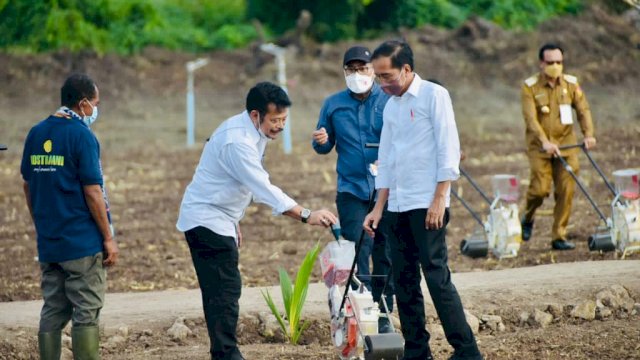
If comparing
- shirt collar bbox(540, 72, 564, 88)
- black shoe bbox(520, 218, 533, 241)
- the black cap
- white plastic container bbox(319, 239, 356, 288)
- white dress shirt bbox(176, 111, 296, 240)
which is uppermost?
the black cap

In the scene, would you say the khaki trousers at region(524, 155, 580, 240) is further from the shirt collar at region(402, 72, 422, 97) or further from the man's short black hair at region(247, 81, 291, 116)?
the man's short black hair at region(247, 81, 291, 116)

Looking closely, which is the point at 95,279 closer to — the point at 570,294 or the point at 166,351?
the point at 166,351

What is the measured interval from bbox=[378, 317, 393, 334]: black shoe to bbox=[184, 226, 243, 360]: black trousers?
950mm

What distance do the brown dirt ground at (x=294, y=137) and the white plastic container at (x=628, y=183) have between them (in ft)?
2.31

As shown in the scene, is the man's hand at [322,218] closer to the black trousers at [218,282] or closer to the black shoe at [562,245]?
the black trousers at [218,282]

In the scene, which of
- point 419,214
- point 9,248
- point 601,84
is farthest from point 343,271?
point 601,84

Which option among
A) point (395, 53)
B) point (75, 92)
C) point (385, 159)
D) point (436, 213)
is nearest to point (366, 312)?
point (436, 213)

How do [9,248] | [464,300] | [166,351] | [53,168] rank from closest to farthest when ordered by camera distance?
[53,168] < [166,351] < [464,300] < [9,248]

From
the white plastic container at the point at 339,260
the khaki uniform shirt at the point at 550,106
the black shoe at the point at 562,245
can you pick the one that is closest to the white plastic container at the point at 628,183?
the khaki uniform shirt at the point at 550,106

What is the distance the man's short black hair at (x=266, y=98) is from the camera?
7.14 m

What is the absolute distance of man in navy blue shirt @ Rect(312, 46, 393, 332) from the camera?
812 cm

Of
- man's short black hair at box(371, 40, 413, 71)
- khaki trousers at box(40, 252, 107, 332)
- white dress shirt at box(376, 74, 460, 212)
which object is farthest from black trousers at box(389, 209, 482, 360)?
khaki trousers at box(40, 252, 107, 332)

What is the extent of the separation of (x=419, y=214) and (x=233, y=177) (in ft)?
3.81

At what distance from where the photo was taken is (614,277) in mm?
9352
